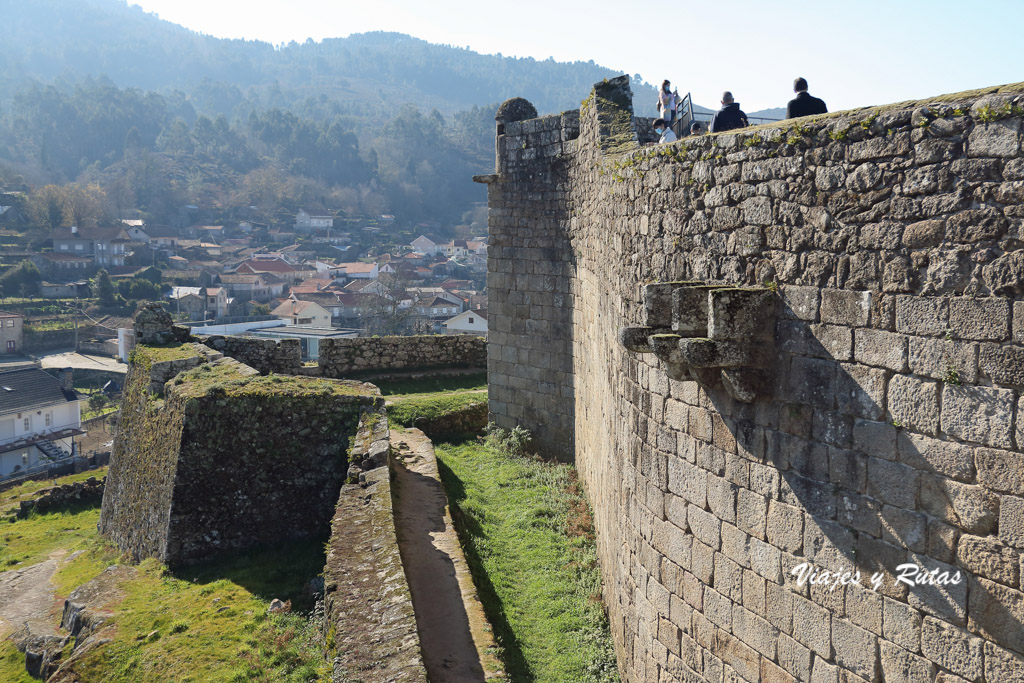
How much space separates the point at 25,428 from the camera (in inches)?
1844

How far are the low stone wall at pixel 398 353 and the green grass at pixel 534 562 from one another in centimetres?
648

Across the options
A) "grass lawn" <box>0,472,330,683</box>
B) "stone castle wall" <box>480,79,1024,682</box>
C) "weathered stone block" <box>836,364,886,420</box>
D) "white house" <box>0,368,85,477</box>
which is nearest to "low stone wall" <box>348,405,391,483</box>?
"grass lawn" <box>0,472,330,683</box>

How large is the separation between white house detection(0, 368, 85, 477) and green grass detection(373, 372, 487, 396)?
33112 millimetres

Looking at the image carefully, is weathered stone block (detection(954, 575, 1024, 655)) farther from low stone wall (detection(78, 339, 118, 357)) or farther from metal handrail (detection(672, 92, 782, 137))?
low stone wall (detection(78, 339, 118, 357))

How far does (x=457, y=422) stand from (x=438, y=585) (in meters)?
7.79

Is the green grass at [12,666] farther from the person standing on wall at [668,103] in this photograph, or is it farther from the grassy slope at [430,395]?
the person standing on wall at [668,103]

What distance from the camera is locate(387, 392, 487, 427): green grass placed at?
15180 mm

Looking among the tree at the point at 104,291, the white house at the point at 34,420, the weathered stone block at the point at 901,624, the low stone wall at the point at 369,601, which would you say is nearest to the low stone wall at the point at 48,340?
the tree at the point at 104,291

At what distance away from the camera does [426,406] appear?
51.8 ft

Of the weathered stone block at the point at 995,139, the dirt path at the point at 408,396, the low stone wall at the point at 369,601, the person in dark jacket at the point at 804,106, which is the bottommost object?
the low stone wall at the point at 369,601

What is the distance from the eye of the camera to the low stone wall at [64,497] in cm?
2073

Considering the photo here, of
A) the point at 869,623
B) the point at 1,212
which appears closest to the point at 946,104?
the point at 869,623

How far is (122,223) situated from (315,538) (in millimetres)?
114316

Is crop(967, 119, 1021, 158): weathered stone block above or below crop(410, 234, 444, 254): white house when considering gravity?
below
